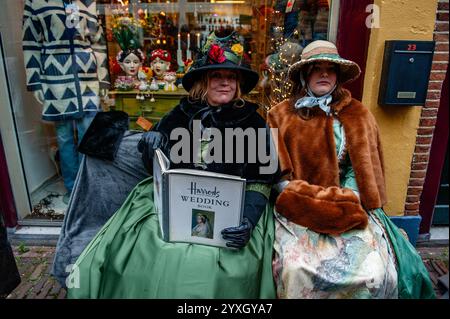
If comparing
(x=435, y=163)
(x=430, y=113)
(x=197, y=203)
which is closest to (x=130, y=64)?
(x=197, y=203)

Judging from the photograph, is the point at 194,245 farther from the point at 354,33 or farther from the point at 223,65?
the point at 354,33

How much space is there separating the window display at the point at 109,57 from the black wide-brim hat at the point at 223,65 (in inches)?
19.9

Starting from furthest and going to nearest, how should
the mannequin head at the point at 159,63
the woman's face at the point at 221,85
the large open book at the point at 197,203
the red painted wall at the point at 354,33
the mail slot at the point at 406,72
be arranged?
1. the mannequin head at the point at 159,63
2. the red painted wall at the point at 354,33
3. the mail slot at the point at 406,72
4. the woman's face at the point at 221,85
5. the large open book at the point at 197,203

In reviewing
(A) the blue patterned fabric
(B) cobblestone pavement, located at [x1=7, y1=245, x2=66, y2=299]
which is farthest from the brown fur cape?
(A) the blue patterned fabric

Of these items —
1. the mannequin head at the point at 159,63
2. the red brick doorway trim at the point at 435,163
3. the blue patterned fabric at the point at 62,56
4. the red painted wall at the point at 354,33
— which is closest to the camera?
the red painted wall at the point at 354,33

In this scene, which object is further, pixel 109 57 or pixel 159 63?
pixel 159 63

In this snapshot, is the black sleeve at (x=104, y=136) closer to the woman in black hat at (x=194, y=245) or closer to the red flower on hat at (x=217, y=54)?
the woman in black hat at (x=194, y=245)

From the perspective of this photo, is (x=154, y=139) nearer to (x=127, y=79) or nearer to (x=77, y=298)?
(x=77, y=298)

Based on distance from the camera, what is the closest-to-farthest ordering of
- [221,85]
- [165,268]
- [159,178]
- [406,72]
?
[165,268] → [159,178] → [221,85] → [406,72]

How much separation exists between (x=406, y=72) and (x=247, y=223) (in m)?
1.55

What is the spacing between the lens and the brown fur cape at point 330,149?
196 centimetres

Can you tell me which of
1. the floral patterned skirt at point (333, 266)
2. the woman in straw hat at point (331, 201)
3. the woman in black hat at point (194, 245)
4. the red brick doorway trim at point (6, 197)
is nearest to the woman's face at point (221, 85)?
the woman in black hat at point (194, 245)

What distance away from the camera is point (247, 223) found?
1766mm

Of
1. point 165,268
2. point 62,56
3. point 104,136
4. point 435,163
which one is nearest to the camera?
point 165,268
